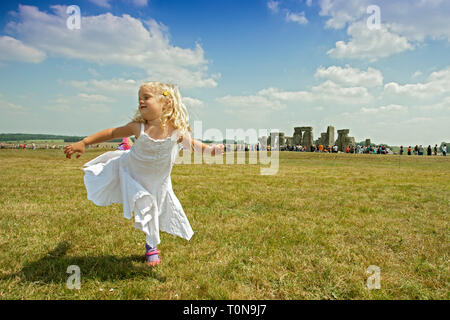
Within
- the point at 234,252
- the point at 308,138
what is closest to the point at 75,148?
the point at 234,252

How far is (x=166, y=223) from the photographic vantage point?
3.65m

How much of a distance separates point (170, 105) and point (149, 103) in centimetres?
27

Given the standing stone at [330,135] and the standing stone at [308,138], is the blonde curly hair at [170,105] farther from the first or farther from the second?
the standing stone at [330,135]

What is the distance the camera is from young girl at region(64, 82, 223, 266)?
3.38 metres

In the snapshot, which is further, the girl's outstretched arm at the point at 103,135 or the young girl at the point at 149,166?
the girl's outstretched arm at the point at 103,135

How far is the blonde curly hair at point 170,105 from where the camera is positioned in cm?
345

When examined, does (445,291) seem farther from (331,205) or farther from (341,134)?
(341,134)

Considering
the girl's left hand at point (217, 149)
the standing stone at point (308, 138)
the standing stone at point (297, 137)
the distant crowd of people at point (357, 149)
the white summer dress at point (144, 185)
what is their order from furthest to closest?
1. the standing stone at point (297, 137)
2. the standing stone at point (308, 138)
3. the distant crowd of people at point (357, 149)
4. the girl's left hand at point (217, 149)
5. the white summer dress at point (144, 185)

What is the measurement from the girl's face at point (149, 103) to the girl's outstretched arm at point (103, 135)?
0.21 metres

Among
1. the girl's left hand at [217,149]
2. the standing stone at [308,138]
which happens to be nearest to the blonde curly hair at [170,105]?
the girl's left hand at [217,149]

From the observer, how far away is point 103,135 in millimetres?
3527

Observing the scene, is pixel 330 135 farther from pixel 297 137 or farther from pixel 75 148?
pixel 75 148
